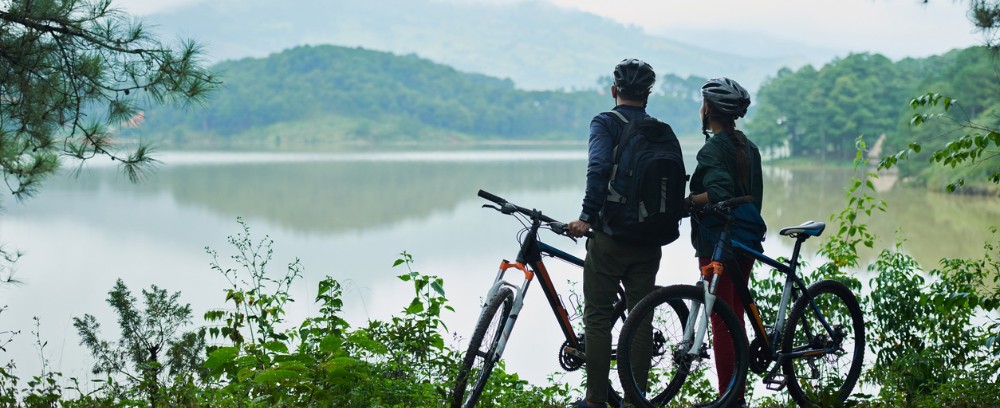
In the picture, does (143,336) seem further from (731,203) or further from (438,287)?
(731,203)

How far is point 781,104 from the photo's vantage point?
2253 inches

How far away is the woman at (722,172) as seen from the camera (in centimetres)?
320

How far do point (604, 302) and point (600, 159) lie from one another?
475 mm

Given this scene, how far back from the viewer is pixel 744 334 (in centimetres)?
319

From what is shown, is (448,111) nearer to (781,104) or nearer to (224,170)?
(781,104)

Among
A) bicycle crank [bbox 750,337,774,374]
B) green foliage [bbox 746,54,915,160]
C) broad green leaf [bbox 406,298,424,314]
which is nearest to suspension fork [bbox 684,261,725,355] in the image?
bicycle crank [bbox 750,337,774,374]

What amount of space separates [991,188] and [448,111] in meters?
66.0

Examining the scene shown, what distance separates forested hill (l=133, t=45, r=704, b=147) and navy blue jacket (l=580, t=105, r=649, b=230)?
7732cm

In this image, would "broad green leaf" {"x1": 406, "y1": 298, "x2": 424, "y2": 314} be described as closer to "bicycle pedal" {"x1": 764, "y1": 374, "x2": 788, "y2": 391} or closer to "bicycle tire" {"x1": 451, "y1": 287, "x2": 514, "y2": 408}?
"bicycle tire" {"x1": 451, "y1": 287, "x2": 514, "y2": 408}

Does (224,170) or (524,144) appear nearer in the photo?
(224,170)

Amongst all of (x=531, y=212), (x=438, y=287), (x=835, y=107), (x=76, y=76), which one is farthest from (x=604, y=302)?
(x=835, y=107)

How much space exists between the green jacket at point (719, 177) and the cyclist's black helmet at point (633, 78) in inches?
11.5

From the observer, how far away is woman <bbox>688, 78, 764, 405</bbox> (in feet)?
10.5

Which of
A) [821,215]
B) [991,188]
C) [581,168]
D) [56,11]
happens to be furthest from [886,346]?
[581,168]
